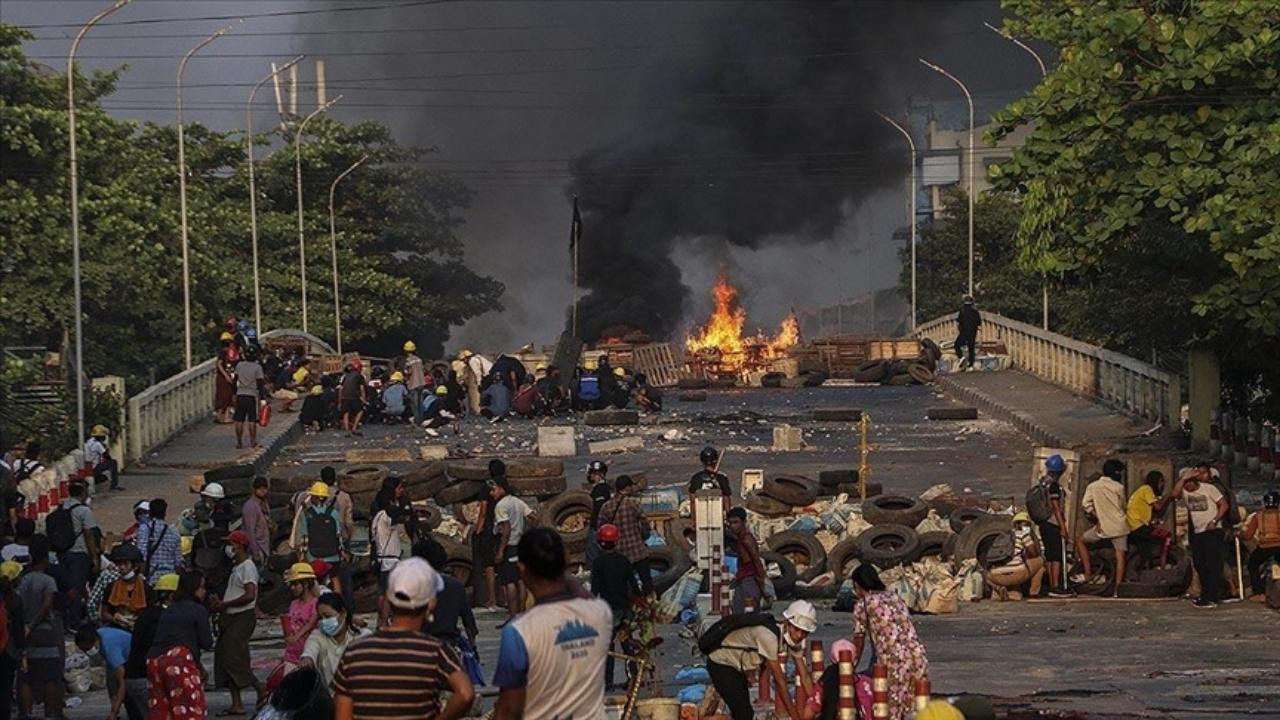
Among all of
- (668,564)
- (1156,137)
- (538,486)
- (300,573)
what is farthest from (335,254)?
(300,573)

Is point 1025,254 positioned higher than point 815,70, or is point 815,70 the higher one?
point 815,70

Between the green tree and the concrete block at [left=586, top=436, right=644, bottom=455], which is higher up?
the green tree

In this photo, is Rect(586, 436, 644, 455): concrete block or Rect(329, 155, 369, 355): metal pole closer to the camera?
Rect(586, 436, 644, 455): concrete block

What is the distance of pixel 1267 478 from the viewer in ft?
105

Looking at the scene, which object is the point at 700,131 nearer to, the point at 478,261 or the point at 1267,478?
the point at 478,261

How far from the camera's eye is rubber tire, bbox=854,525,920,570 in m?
26.3

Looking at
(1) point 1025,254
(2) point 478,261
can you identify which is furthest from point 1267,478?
(2) point 478,261

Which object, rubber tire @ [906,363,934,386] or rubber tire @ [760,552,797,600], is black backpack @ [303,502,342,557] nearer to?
rubber tire @ [760,552,797,600]

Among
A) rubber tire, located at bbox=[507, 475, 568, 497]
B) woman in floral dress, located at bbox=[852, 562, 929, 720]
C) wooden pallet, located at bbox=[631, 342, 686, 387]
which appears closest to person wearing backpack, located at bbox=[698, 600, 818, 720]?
woman in floral dress, located at bbox=[852, 562, 929, 720]

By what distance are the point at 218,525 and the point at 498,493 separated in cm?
261

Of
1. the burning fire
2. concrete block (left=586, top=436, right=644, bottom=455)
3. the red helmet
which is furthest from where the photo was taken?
the burning fire

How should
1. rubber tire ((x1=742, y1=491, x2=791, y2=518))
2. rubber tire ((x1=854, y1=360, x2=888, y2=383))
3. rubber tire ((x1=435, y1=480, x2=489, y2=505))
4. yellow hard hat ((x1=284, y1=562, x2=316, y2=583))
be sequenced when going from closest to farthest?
yellow hard hat ((x1=284, y1=562, x2=316, y2=583)) → rubber tire ((x1=742, y1=491, x2=791, y2=518)) → rubber tire ((x1=435, y1=480, x2=489, y2=505)) → rubber tire ((x1=854, y1=360, x2=888, y2=383))

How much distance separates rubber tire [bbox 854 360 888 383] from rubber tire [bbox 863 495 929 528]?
2425cm

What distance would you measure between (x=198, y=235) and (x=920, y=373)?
22.9 metres
